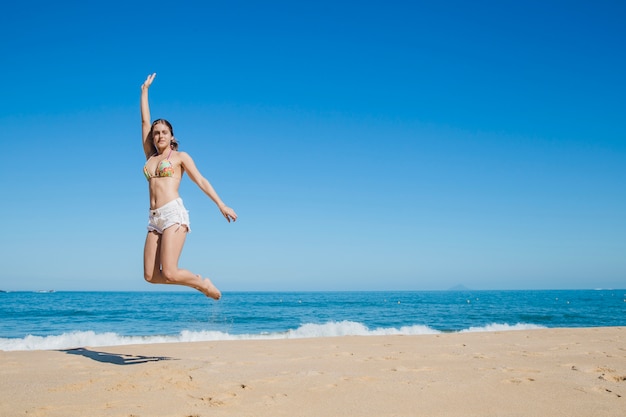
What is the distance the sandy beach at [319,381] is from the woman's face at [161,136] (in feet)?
8.68

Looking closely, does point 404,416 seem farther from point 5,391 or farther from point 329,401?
point 5,391

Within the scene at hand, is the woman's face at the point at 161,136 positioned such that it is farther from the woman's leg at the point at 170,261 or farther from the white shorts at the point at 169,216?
the woman's leg at the point at 170,261

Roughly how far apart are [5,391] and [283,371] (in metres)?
2.82

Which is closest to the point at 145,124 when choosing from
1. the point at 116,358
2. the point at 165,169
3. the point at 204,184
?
the point at 165,169

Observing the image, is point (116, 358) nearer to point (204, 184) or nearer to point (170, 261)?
point (170, 261)

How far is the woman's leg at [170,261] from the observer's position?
196 inches

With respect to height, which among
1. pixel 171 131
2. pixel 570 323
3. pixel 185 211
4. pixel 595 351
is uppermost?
pixel 171 131

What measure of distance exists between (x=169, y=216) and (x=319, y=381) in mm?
2459

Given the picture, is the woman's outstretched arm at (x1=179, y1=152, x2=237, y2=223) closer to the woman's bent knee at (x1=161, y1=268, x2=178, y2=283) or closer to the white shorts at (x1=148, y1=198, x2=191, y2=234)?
the white shorts at (x1=148, y1=198, x2=191, y2=234)

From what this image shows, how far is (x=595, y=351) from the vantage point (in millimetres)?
7180

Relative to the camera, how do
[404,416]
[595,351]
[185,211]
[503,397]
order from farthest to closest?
[595,351]
[185,211]
[503,397]
[404,416]

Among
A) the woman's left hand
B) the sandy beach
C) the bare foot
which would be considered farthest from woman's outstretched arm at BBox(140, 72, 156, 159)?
the sandy beach

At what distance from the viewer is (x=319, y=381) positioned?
4.69 meters

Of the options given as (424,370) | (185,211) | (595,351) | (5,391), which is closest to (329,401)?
(424,370)
